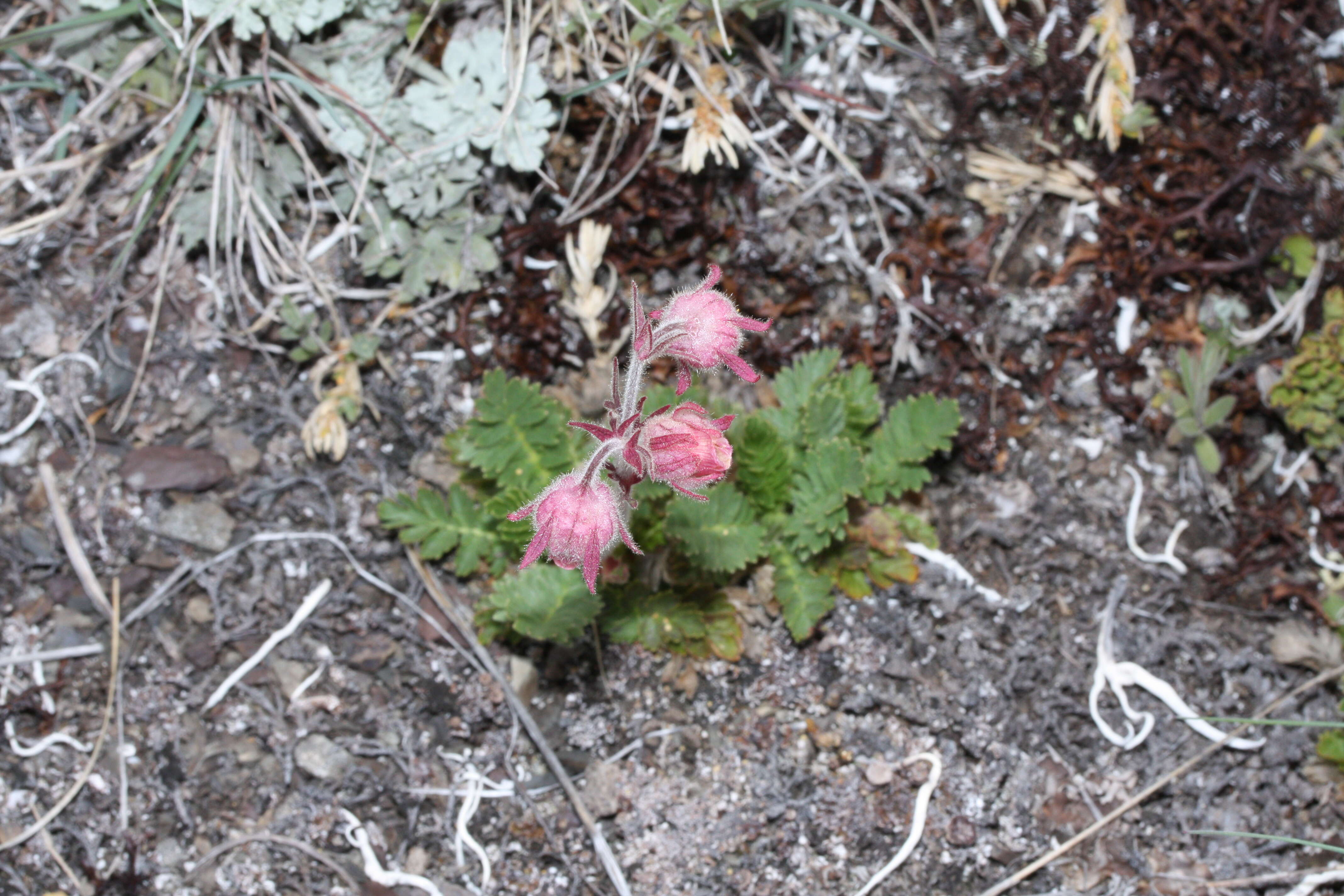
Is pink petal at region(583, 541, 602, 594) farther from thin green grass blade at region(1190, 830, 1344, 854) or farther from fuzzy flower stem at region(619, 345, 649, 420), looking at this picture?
thin green grass blade at region(1190, 830, 1344, 854)

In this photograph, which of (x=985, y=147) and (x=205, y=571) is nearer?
(x=205, y=571)

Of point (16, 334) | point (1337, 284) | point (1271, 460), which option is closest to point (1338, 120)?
point (1337, 284)

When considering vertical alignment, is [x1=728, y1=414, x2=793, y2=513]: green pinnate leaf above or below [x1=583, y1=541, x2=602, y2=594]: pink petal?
below

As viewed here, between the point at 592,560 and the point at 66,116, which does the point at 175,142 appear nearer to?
the point at 66,116

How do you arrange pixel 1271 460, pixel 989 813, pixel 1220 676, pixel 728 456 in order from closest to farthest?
pixel 728 456 → pixel 989 813 → pixel 1220 676 → pixel 1271 460

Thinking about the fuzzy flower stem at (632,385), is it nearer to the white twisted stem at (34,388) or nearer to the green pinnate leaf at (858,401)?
the green pinnate leaf at (858,401)

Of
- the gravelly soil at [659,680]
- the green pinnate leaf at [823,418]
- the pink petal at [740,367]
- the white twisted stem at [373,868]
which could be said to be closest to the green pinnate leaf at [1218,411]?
the gravelly soil at [659,680]

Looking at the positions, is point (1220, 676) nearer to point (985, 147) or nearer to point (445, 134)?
point (985, 147)

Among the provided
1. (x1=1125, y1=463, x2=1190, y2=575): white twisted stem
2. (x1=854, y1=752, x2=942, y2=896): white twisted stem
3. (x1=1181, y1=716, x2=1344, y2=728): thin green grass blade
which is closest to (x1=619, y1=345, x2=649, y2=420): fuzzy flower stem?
(x1=854, y1=752, x2=942, y2=896): white twisted stem
